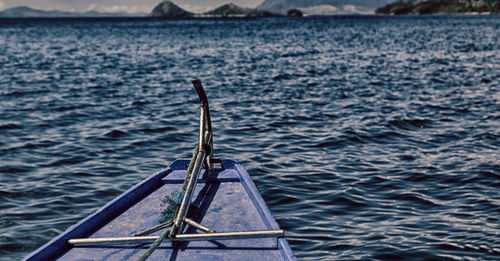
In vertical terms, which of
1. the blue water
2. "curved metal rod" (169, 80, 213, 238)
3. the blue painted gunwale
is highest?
"curved metal rod" (169, 80, 213, 238)

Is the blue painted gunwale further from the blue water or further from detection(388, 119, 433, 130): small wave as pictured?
detection(388, 119, 433, 130): small wave

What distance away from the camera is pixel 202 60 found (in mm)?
38344

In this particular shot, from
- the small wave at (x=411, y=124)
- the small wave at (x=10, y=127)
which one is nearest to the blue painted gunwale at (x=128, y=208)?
the small wave at (x=411, y=124)

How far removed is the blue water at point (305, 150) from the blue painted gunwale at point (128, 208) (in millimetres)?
1294

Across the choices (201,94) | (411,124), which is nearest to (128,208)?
(201,94)

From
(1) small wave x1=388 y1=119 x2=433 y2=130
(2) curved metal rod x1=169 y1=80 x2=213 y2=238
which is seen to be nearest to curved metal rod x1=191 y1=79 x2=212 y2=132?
(2) curved metal rod x1=169 y1=80 x2=213 y2=238

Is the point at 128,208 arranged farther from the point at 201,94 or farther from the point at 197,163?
the point at 201,94

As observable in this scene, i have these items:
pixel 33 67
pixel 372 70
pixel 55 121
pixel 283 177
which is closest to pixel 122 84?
pixel 55 121

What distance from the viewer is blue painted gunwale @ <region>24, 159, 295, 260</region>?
4.78 metres

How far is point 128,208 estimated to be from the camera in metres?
6.25

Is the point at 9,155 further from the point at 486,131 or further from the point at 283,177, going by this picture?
the point at 486,131

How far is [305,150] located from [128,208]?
6.80m

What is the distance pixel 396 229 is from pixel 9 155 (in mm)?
9912

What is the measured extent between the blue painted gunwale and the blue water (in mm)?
1294
